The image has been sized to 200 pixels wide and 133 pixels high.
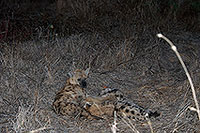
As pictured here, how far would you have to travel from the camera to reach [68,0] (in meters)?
8.13

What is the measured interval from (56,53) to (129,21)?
1979 mm

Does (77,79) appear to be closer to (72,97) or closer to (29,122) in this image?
(72,97)

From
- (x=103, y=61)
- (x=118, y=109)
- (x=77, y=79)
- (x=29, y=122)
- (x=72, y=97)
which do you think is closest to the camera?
(x=29, y=122)

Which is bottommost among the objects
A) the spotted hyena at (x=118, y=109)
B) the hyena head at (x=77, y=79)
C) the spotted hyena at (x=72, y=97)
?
the spotted hyena at (x=72, y=97)

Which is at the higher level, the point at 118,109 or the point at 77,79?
the point at 118,109

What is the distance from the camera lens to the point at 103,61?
18.3 feet

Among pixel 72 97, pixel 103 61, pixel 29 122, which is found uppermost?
pixel 103 61

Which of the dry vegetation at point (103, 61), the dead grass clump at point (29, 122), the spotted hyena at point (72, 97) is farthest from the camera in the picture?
the spotted hyena at point (72, 97)

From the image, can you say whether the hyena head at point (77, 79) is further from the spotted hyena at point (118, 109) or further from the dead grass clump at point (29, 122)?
the dead grass clump at point (29, 122)

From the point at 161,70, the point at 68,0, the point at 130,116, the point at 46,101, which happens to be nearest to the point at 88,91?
the point at 46,101

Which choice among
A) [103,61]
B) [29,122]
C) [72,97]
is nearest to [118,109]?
[72,97]

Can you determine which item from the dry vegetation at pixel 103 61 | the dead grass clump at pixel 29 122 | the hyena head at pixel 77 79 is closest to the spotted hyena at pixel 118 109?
the dry vegetation at pixel 103 61

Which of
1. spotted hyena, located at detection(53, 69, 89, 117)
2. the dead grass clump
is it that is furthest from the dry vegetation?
spotted hyena, located at detection(53, 69, 89, 117)

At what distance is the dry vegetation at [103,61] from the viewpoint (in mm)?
3646
